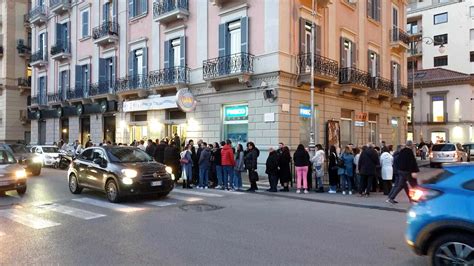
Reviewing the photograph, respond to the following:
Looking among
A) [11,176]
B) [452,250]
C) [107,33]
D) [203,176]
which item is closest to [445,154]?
[203,176]

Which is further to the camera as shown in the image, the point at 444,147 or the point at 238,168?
the point at 444,147

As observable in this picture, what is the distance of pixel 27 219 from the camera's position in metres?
9.08

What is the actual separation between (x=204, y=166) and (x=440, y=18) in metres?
47.8

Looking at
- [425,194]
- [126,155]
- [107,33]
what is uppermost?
[107,33]

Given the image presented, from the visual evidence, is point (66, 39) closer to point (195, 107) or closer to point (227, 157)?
point (195, 107)

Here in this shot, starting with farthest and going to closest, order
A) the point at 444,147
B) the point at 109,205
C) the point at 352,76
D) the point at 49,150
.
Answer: the point at 444,147
the point at 49,150
the point at 352,76
the point at 109,205

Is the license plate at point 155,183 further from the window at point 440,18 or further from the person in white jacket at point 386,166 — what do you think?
the window at point 440,18

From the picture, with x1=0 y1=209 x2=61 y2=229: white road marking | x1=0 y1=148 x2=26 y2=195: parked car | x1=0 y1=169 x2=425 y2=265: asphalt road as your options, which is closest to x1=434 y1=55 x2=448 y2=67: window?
x1=0 y1=169 x2=425 y2=265: asphalt road

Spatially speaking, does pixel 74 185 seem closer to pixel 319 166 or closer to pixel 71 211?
pixel 71 211

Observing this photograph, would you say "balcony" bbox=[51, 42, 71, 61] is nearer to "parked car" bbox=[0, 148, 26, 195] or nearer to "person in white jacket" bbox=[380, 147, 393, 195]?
"parked car" bbox=[0, 148, 26, 195]

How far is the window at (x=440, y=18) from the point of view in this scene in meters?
50.4

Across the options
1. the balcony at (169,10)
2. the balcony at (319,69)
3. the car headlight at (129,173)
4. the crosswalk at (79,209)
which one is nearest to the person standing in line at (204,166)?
the crosswalk at (79,209)

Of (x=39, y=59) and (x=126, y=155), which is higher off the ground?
(x=39, y=59)

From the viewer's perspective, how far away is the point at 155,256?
20.0ft
